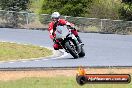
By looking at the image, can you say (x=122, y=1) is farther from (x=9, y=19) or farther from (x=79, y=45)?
(x=79, y=45)

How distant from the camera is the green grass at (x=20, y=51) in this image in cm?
2052

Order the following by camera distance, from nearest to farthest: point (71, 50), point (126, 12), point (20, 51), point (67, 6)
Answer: point (71, 50) → point (20, 51) → point (126, 12) → point (67, 6)

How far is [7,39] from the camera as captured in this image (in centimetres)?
2870

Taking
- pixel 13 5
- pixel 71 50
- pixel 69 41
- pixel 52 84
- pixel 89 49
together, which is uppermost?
pixel 52 84

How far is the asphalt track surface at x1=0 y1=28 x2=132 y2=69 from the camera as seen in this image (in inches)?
679

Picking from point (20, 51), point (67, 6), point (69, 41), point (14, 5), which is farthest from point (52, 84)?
point (14, 5)

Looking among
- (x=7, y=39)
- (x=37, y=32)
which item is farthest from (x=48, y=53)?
(x=37, y=32)

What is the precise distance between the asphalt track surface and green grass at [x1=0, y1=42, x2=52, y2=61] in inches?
52.8

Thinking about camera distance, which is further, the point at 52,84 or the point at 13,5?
the point at 13,5

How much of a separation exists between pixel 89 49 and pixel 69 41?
4675 millimetres

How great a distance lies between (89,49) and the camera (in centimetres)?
2414

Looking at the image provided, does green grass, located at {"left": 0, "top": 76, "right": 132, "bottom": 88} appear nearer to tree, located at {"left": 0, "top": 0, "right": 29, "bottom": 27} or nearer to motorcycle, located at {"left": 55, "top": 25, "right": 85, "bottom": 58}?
motorcycle, located at {"left": 55, "top": 25, "right": 85, "bottom": 58}

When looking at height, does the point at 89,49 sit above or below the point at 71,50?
below

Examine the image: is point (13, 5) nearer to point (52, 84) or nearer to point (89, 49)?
point (89, 49)
